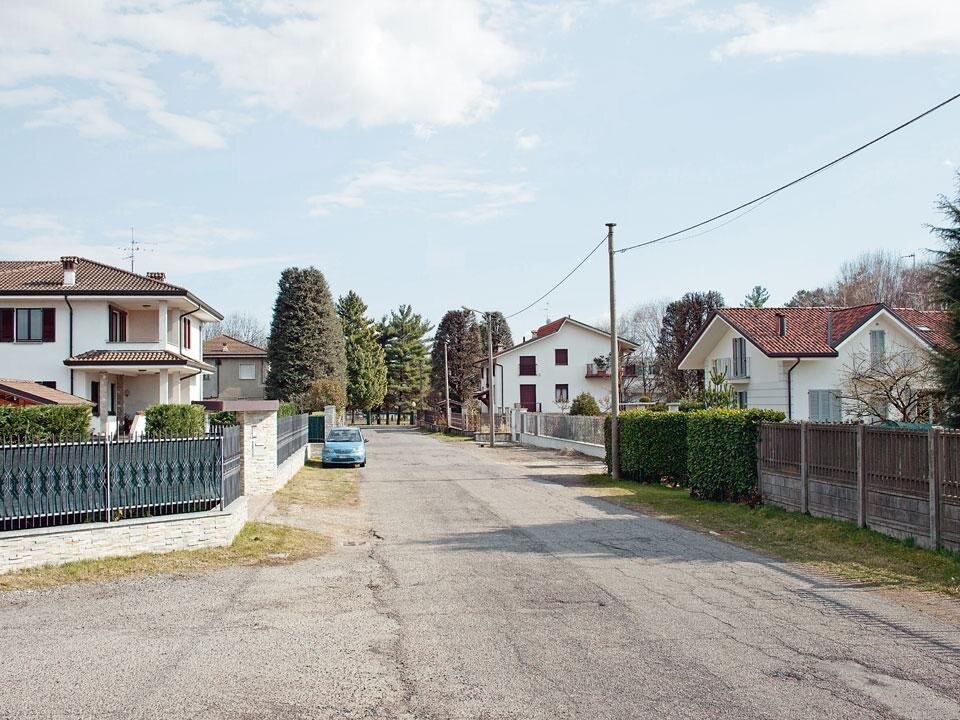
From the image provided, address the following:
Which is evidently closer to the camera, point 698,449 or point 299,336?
point 698,449

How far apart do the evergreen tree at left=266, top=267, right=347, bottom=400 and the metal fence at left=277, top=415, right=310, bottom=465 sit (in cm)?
2710

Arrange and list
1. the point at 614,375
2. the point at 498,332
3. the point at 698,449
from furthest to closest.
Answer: the point at 498,332
the point at 614,375
the point at 698,449

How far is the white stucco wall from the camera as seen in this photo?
251ft

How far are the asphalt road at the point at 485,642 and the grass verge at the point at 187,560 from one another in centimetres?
47

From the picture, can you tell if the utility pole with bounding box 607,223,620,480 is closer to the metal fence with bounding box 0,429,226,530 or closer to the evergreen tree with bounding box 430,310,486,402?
the metal fence with bounding box 0,429,226,530

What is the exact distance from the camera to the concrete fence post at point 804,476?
1579 centimetres

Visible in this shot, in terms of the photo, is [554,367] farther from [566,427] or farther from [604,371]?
[566,427]

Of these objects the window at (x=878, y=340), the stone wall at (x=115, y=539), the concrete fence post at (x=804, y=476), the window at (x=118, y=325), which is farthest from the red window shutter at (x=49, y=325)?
the window at (x=878, y=340)

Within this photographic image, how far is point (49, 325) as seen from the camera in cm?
3556

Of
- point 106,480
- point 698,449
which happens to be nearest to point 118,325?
point 698,449

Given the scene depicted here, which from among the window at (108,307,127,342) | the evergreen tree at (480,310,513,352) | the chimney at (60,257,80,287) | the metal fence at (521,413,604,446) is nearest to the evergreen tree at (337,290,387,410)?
the evergreen tree at (480,310,513,352)

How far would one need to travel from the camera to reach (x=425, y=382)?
355ft

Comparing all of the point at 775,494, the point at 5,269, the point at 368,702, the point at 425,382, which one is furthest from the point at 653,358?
the point at 368,702

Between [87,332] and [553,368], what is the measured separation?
153ft
